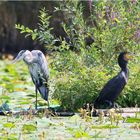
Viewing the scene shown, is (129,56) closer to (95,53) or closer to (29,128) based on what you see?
(95,53)

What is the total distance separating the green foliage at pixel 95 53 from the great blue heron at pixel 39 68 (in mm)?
168

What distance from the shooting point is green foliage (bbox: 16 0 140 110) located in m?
8.35

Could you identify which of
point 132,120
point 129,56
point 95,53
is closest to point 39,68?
point 95,53

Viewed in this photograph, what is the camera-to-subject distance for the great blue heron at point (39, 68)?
347 inches

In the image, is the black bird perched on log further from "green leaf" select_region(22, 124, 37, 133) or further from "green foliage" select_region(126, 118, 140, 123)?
"green leaf" select_region(22, 124, 37, 133)

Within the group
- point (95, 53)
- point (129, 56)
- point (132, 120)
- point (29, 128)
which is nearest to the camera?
point (29, 128)

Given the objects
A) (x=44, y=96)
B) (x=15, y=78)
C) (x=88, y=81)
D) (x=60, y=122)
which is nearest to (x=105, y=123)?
(x=60, y=122)

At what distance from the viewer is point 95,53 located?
8.61m

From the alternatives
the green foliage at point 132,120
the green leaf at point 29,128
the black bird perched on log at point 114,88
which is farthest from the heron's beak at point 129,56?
the green leaf at point 29,128

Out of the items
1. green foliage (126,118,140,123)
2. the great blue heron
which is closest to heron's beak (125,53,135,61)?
the great blue heron

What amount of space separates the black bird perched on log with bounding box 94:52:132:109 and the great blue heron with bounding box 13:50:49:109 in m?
0.85

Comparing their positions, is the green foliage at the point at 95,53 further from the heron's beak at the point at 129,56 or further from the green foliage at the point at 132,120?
the green foliage at the point at 132,120

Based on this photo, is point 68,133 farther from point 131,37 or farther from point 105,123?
point 131,37

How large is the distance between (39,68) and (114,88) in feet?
4.06
